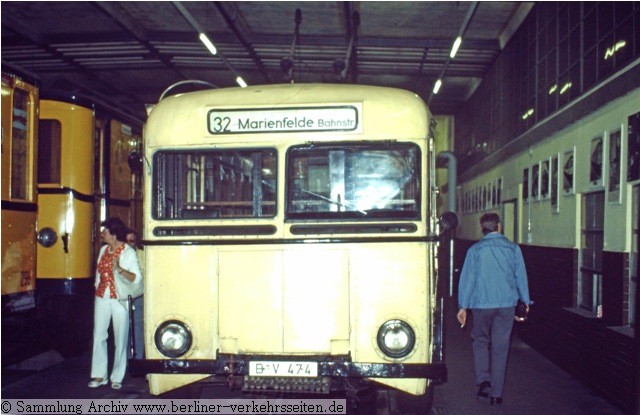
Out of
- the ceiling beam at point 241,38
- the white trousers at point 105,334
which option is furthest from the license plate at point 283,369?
the ceiling beam at point 241,38

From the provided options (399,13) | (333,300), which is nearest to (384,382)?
(333,300)

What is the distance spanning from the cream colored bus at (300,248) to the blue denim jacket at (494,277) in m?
1.67

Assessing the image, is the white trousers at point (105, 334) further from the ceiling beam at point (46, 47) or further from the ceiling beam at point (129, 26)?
the ceiling beam at point (46, 47)

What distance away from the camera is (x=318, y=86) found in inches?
239

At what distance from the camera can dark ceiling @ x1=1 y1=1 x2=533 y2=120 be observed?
15305mm

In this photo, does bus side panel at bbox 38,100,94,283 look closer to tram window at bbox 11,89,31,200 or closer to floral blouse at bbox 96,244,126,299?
tram window at bbox 11,89,31,200

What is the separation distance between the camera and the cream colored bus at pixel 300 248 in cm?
574

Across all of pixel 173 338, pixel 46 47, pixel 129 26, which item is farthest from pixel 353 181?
pixel 46 47

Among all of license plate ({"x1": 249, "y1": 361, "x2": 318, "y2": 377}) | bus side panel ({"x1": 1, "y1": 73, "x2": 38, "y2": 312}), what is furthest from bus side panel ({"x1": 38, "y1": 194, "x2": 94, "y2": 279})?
license plate ({"x1": 249, "y1": 361, "x2": 318, "y2": 377})

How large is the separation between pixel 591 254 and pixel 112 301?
549 centimetres

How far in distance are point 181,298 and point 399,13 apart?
36.7 ft

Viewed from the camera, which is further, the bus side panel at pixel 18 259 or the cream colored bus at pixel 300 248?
the bus side panel at pixel 18 259

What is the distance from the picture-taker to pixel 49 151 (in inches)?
368

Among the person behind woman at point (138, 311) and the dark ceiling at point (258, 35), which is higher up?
the dark ceiling at point (258, 35)
